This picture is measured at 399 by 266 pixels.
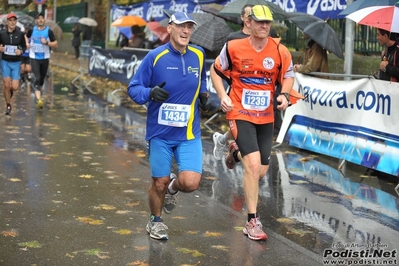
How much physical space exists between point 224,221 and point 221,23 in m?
8.43

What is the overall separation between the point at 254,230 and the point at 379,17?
4.73 m

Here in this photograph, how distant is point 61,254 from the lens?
6.29 m

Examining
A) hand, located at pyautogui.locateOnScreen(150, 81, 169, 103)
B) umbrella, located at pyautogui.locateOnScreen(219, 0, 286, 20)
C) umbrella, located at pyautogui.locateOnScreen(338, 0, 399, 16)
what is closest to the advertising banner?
umbrella, located at pyautogui.locateOnScreen(338, 0, 399, 16)

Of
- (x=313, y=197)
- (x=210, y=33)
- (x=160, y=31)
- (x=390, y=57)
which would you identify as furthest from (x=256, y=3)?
(x=160, y=31)

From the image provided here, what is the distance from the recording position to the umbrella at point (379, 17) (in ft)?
33.4

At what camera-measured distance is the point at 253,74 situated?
730 centimetres

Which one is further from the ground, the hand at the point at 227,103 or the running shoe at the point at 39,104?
the hand at the point at 227,103

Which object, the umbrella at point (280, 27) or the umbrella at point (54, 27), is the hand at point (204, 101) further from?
the umbrella at point (54, 27)

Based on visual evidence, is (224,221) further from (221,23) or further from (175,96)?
(221,23)

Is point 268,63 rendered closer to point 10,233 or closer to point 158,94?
point 158,94

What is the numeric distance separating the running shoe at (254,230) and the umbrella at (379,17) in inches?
163

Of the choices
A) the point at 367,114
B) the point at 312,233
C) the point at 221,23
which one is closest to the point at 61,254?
the point at 312,233

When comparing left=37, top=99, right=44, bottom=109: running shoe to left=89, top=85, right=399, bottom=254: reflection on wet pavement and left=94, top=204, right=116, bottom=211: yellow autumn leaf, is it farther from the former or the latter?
left=94, top=204, right=116, bottom=211: yellow autumn leaf

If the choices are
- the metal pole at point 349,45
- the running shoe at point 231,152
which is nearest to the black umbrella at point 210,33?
the metal pole at point 349,45
